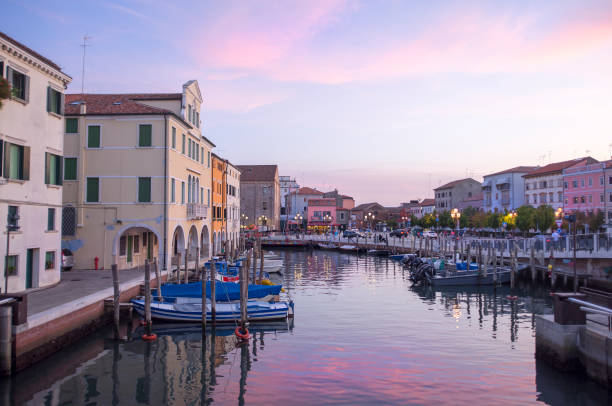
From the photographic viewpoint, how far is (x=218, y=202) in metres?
51.6

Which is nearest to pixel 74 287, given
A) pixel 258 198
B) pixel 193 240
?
pixel 193 240

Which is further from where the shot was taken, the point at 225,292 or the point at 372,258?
the point at 372,258

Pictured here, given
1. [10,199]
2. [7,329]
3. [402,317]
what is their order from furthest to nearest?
[402,317]
[10,199]
[7,329]

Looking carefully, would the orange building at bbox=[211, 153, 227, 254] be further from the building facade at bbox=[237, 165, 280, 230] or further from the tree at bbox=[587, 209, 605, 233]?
the building facade at bbox=[237, 165, 280, 230]

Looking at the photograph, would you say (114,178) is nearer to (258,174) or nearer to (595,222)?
(595,222)

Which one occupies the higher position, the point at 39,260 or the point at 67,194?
the point at 67,194

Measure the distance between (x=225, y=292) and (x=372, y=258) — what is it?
4161 centimetres

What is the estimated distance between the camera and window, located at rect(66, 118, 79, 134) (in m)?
32.0

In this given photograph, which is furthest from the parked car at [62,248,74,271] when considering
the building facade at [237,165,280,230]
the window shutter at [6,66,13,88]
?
the building facade at [237,165,280,230]

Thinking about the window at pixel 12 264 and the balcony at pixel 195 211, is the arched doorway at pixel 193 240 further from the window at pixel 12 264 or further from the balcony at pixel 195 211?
the window at pixel 12 264

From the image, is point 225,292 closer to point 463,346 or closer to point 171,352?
point 171,352

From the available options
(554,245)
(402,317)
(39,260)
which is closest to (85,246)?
(39,260)

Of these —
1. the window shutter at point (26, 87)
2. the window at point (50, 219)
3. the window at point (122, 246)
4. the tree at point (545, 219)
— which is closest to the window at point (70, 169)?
the window at point (122, 246)

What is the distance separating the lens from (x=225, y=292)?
26422 mm
